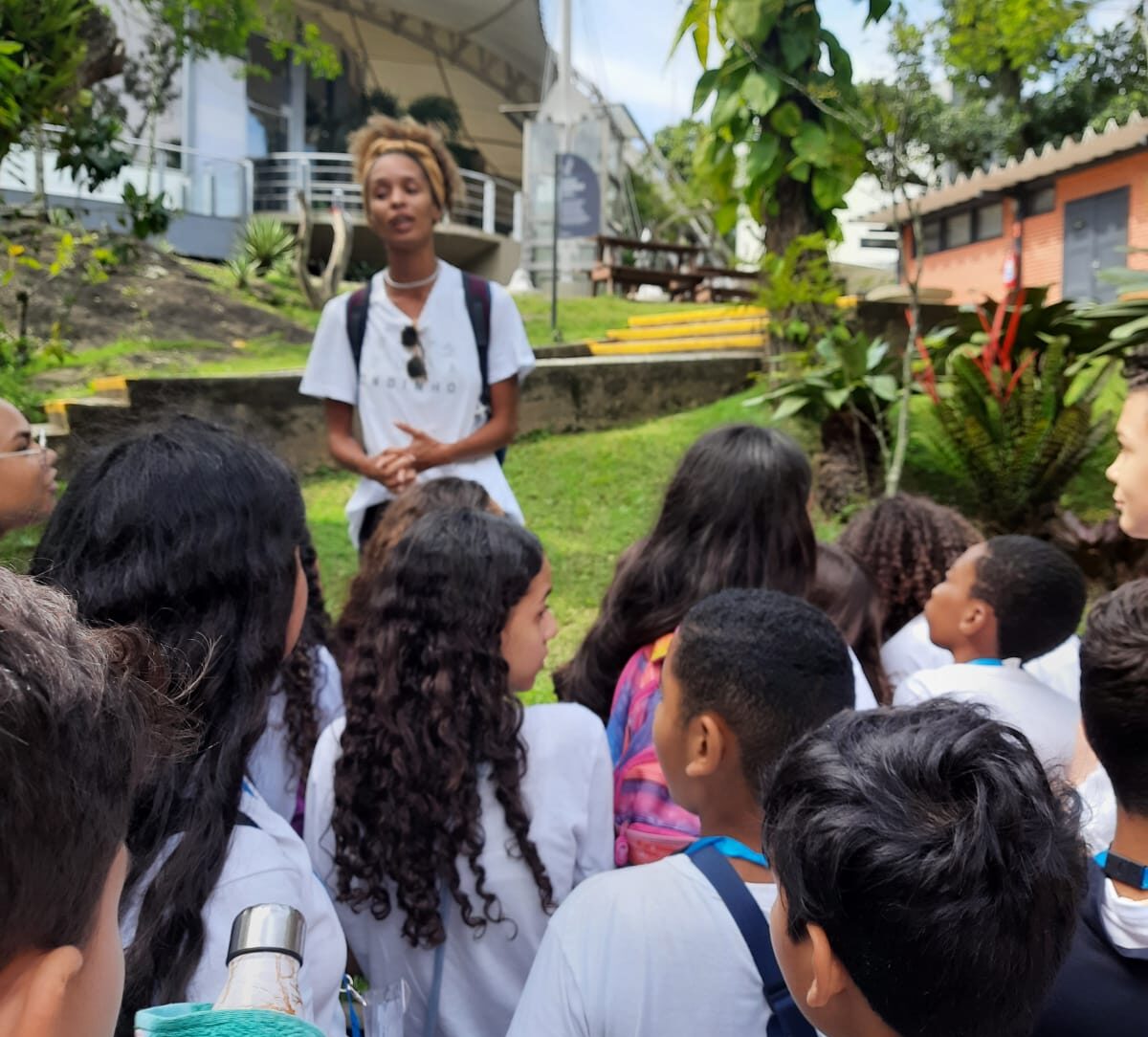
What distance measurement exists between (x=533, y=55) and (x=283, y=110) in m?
8.67

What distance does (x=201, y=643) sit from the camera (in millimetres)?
1414

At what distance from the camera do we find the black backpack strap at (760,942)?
126 centimetres

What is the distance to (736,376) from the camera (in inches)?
342

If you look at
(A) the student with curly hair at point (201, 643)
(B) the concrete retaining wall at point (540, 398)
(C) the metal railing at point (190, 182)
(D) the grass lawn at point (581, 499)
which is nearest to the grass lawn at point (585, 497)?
(D) the grass lawn at point (581, 499)

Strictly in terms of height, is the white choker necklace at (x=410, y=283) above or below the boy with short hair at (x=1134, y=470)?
above

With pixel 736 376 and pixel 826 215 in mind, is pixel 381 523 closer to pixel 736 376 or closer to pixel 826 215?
pixel 826 215

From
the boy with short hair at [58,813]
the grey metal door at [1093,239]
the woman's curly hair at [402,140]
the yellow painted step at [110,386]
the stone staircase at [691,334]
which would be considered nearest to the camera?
the boy with short hair at [58,813]

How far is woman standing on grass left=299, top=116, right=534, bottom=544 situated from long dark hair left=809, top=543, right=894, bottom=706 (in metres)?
0.95

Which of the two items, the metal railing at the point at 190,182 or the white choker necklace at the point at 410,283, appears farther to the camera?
the metal railing at the point at 190,182

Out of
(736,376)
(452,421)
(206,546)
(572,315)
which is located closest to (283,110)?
(572,315)

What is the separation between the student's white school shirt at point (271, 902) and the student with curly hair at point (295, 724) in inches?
26.3

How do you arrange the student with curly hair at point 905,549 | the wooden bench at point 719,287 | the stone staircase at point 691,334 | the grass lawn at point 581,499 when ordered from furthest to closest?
1. the wooden bench at point 719,287
2. the stone staircase at point 691,334
3. the grass lawn at point 581,499
4. the student with curly hair at point 905,549

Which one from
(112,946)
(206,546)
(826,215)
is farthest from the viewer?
(826,215)

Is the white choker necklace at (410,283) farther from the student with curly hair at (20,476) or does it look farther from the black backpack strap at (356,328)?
the student with curly hair at (20,476)
